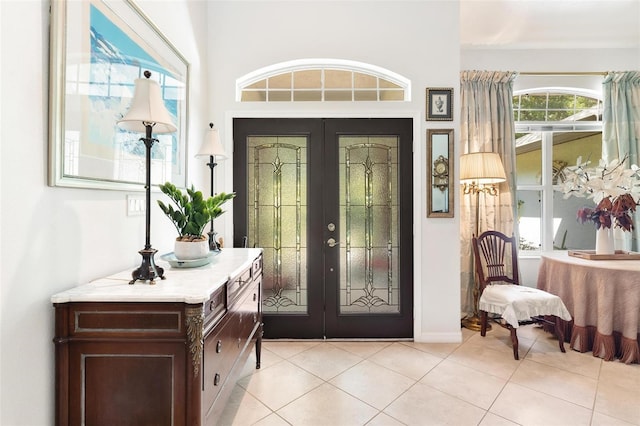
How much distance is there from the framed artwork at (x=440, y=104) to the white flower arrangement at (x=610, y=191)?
1460 millimetres

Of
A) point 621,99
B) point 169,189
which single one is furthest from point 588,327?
point 169,189

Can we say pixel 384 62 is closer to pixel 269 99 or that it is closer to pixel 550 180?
pixel 269 99

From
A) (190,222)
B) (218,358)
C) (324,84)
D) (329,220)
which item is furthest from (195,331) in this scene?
(324,84)

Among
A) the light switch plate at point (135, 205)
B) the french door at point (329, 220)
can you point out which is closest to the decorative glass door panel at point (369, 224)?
the french door at point (329, 220)

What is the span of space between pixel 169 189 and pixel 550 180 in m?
4.40

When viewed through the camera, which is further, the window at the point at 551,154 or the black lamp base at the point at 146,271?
the window at the point at 551,154

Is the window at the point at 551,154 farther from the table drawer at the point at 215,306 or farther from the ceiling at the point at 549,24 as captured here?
the table drawer at the point at 215,306

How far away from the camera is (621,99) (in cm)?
371

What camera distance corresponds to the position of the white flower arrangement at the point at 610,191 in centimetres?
295

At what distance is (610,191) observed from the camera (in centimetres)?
298

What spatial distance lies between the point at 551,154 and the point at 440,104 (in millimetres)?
2036

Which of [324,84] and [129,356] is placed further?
[324,84]

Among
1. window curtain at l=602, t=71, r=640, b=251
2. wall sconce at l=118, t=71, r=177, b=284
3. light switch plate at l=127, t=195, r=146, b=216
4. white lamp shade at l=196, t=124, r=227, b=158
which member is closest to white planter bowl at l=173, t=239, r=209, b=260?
wall sconce at l=118, t=71, r=177, b=284

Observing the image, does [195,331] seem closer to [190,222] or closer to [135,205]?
[190,222]
